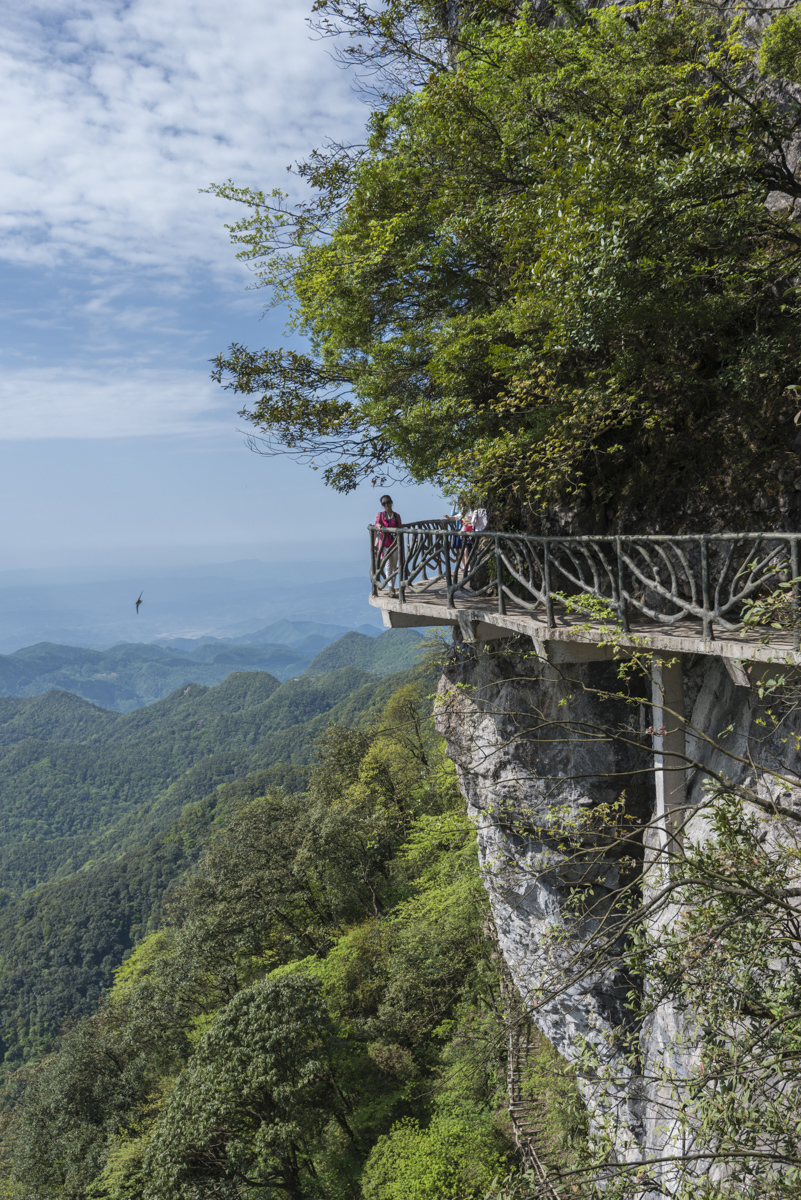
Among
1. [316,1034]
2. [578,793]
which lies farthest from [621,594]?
[316,1034]

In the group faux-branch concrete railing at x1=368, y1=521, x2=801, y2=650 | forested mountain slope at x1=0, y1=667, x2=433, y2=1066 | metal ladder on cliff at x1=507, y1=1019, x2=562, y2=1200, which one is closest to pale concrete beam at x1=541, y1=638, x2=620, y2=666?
faux-branch concrete railing at x1=368, y1=521, x2=801, y2=650

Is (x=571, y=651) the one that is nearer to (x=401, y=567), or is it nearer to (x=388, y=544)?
(x=401, y=567)

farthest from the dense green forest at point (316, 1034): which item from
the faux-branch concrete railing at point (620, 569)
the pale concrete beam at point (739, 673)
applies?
the pale concrete beam at point (739, 673)

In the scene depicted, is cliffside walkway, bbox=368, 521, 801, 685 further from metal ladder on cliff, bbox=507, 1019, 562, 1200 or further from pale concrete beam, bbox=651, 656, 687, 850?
metal ladder on cliff, bbox=507, 1019, 562, 1200

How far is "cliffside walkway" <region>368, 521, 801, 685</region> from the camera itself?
529cm

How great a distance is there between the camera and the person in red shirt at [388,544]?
9766 millimetres

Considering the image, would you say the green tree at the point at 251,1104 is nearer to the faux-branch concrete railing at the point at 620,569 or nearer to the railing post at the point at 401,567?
the faux-branch concrete railing at the point at 620,569

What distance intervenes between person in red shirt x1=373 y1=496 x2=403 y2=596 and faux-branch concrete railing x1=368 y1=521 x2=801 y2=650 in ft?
0.40

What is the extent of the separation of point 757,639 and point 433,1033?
19.0 metres

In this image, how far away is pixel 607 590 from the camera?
24.1ft

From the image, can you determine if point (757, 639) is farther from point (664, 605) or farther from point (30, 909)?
point (30, 909)

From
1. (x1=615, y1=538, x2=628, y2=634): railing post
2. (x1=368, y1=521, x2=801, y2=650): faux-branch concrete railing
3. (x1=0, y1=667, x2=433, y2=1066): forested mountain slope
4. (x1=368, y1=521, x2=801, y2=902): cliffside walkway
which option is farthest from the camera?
(x1=0, y1=667, x2=433, y2=1066): forested mountain slope

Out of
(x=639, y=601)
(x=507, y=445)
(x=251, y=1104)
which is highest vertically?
(x=507, y=445)

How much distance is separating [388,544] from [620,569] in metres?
4.54
